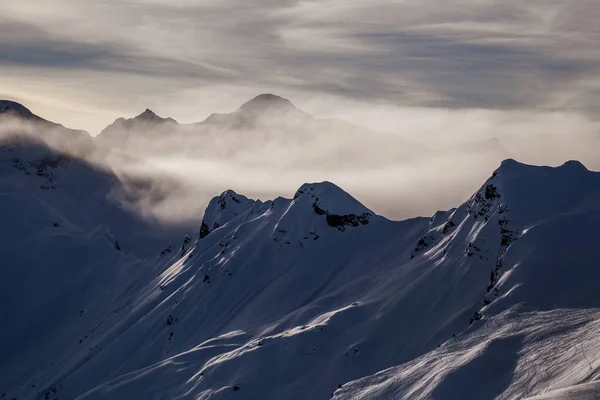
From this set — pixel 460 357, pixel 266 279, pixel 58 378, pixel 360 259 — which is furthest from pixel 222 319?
pixel 460 357

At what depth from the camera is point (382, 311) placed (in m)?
132

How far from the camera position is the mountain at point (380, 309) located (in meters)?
85.8

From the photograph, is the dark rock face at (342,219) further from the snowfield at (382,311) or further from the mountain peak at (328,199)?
the mountain peak at (328,199)

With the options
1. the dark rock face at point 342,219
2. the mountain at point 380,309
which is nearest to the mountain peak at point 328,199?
the mountain at point 380,309

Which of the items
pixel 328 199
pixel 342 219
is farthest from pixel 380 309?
pixel 328 199

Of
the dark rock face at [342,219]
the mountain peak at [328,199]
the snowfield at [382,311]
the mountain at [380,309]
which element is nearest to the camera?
the snowfield at [382,311]

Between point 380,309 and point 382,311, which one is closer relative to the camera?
point 382,311

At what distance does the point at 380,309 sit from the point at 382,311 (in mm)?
1275

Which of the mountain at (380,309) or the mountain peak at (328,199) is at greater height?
the mountain peak at (328,199)

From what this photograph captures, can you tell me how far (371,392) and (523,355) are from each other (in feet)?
59.6

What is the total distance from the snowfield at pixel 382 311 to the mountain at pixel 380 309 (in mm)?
295

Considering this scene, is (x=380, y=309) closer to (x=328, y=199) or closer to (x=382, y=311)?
(x=382, y=311)

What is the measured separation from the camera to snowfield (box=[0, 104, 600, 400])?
84.6 meters

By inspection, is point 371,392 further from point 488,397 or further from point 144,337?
point 144,337
